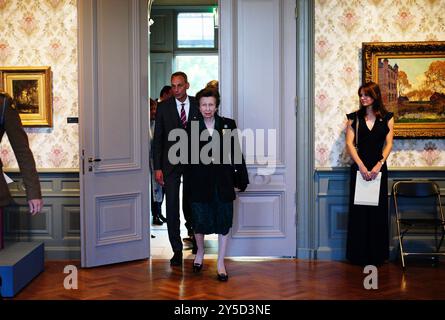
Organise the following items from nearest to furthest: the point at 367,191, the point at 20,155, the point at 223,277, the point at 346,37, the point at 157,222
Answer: the point at 20,155 → the point at 223,277 → the point at 367,191 → the point at 346,37 → the point at 157,222

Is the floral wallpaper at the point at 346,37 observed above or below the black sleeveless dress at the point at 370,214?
above

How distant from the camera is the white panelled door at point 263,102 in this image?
5695 millimetres

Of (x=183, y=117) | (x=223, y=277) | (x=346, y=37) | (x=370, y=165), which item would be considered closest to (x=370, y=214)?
(x=370, y=165)

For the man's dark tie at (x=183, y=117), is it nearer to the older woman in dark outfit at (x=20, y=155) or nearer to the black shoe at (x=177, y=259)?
the black shoe at (x=177, y=259)

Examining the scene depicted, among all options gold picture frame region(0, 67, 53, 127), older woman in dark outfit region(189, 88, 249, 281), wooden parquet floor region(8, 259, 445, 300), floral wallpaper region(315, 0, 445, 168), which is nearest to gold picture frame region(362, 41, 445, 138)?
floral wallpaper region(315, 0, 445, 168)

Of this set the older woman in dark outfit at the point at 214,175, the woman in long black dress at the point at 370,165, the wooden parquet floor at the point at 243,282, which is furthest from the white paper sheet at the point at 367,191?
the older woman in dark outfit at the point at 214,175

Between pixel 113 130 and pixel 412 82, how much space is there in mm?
2779

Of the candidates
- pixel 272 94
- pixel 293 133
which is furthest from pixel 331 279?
pixel 272 94

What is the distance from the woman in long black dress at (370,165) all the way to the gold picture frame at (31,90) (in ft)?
9.08

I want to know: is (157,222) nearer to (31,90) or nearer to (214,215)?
(31,90)

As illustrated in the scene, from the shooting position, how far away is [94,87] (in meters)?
5.36

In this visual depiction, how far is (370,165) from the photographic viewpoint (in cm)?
547

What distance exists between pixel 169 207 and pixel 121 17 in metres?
1.75

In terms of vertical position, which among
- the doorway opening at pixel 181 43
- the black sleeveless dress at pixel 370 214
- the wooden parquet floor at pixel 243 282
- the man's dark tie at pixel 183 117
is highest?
the doorway opening at pixel 181 43
